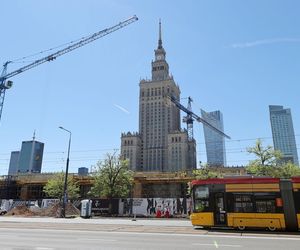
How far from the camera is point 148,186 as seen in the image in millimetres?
91562

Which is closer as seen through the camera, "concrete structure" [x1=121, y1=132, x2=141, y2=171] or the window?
the window

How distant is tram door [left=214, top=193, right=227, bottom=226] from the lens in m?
21.8

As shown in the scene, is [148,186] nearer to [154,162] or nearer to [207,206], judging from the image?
[207,206]

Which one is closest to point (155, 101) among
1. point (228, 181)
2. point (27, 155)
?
point (27, 155)

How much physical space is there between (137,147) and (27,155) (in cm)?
6985

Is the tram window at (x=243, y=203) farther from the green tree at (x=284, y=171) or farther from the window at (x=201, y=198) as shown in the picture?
the green tree at (x=284, y=171)

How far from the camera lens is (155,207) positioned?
157 ft

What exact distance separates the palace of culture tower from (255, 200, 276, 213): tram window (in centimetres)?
14415

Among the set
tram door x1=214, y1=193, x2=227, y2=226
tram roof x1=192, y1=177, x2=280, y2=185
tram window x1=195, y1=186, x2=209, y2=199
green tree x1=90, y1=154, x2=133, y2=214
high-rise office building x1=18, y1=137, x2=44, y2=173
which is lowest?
tram door x1=214, y1=193, x2=227, y2=226

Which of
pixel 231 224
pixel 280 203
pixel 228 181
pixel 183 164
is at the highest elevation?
pixel 183 164

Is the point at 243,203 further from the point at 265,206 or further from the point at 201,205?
the point at 201,205

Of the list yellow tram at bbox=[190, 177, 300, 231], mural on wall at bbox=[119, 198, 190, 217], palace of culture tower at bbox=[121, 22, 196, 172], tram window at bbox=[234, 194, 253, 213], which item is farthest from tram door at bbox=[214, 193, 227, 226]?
palace of culture tower at bbox=[121, 22, 196, 172]

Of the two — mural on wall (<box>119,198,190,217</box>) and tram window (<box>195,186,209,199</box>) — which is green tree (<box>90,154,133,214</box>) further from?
tram window (<box>195,186,209,199</box>)

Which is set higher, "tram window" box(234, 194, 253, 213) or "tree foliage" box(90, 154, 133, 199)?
"tree foliage" box(90, 154, 133, 199)
